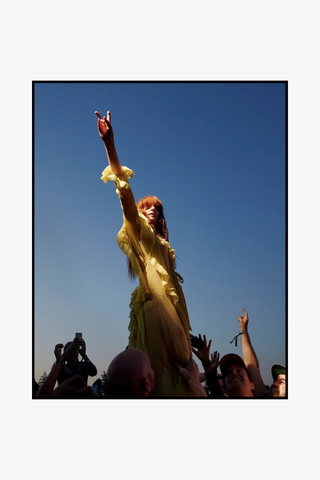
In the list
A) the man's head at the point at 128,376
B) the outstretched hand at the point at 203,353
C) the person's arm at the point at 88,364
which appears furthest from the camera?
the person's arm at the point at 88,364

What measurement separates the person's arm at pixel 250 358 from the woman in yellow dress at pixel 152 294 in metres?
0.38

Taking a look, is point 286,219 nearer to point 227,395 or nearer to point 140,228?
point 140,228

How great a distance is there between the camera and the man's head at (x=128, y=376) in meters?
1.69

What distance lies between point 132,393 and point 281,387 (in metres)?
1.06

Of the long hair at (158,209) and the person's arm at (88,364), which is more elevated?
the long hair at (158,209)

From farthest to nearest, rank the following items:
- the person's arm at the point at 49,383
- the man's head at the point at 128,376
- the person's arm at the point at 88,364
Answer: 1. the person's arm at the point at 88,364
2. the person's arm at the point at 49,383
3. the man's head at the point at 128,376

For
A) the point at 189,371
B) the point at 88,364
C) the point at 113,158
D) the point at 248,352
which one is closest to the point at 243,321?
the point at 248,352

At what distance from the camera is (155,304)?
7.89ft

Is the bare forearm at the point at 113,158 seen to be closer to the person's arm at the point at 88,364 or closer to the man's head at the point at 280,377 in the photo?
the person's arm at the point at 88,364

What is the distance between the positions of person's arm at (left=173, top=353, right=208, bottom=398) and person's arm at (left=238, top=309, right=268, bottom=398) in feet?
1.00

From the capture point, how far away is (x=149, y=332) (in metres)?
2.38

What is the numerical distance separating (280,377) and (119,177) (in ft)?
4.43

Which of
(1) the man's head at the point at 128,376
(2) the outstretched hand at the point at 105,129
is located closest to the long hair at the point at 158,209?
(2) the outstretched hand at the point at 105,129

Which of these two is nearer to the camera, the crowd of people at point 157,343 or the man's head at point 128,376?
the man's head at point 128,376
